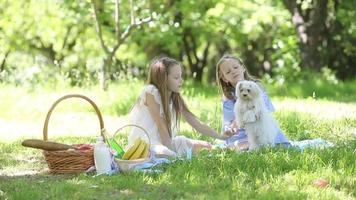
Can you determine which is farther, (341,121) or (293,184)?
(341,121)

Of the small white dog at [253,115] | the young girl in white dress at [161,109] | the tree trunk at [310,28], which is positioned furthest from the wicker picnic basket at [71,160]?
the tree trunk at [310,28]

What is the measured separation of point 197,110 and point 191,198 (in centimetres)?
499

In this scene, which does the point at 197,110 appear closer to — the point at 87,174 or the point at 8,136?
the point at 8,136

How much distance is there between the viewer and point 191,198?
4.21m

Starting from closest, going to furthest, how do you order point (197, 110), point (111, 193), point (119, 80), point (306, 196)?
point (306, 196)
point (111, 193)
point (197, 110)
point (119, 80)

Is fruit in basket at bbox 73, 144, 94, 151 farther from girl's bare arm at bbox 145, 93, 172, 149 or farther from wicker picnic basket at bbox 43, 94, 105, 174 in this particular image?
girl's bare arm at bbox 145, 93, 172, 149

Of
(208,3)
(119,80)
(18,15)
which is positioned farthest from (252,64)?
(119,80)

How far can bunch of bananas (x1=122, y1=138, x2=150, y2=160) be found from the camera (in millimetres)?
5250

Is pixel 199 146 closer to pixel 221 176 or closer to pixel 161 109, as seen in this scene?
pixel 161 109

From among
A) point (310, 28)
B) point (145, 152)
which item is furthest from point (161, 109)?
point (310, 28)

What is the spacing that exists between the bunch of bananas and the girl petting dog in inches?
40.9

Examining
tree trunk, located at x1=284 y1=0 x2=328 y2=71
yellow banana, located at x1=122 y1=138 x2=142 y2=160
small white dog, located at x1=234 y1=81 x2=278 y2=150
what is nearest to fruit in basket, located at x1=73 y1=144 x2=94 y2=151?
yellow banana, located at x1=122 y1=138 x2=142 y2=160

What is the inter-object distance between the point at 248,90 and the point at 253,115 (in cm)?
22

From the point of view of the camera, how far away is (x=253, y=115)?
5609 millimetres
